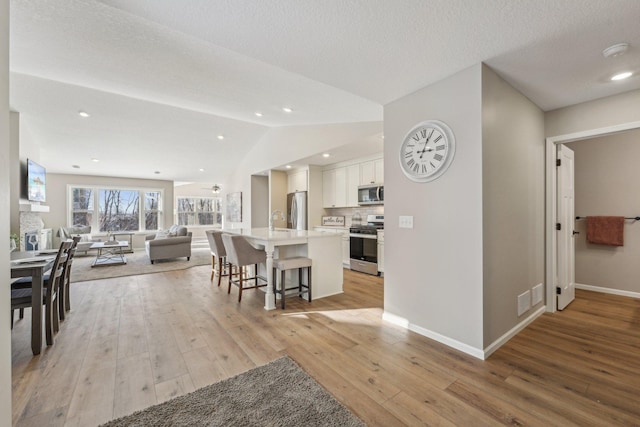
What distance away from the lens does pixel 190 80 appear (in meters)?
3.50

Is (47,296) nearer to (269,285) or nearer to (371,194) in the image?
(269,285)

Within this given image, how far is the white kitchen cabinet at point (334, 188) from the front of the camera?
19.3ft

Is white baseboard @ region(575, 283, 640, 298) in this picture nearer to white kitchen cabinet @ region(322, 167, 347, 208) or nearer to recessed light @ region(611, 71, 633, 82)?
recessed light @ region(611, 71, 633, 82)

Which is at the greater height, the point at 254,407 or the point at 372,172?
the point at 372,172

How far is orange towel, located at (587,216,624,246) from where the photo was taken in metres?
3.71

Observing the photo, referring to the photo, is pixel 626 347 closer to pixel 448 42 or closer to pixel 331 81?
pixel 448 42

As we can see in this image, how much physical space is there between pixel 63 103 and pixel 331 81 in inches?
202

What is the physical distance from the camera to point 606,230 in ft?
12.5

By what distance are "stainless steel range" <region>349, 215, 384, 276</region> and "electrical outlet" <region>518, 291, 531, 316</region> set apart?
7.82ft

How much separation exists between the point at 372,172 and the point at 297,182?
2.16 m

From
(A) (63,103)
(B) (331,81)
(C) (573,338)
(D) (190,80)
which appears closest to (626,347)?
(C) (573,338)

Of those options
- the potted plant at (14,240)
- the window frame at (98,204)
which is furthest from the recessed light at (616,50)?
the window frame at (98,204)

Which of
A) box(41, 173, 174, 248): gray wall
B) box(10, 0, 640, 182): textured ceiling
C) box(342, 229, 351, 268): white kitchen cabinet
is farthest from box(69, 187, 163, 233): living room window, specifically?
box(342, 229, 351, 268): white kitchen cabinet

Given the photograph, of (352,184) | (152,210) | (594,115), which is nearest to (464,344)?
(594,115)
